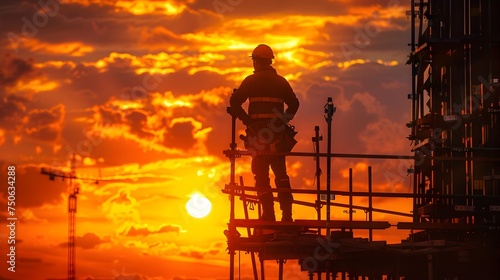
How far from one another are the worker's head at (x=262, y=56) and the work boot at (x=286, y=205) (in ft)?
9.19

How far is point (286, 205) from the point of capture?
2389cm

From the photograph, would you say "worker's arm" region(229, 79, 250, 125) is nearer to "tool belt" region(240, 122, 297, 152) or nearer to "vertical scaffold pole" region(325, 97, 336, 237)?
"tool belt" region(240, 122, 297, 152)


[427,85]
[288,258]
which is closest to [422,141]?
[427,85]

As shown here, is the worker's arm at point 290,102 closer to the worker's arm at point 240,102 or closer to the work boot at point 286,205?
the worker's arm at point 240,102

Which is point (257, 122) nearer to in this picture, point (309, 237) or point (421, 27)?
point (309, 237)

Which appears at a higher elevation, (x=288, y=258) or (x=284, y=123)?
(x=284, y=123)

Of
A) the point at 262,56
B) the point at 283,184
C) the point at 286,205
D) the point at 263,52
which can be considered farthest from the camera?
the point at 262,56

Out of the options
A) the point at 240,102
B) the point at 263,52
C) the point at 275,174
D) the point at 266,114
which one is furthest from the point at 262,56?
the point at 275,174

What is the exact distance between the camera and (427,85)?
96.6ft

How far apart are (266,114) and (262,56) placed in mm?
1255

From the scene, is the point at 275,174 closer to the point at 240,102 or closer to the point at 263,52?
the point at 240,102

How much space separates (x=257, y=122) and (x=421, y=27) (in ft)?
24.4

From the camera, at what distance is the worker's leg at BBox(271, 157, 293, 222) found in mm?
23906

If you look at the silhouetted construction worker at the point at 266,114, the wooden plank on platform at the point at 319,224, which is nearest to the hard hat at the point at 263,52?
the silhouetted construction worker at the point at 266,114
